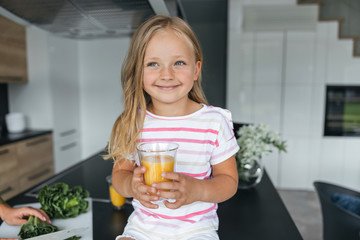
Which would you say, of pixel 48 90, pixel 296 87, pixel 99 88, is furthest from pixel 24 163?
pixel 296 87

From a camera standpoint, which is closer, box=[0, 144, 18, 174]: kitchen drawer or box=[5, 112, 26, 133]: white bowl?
box=[0, 144, 18, 174]: kitchen drawer

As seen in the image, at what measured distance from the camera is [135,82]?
2.80ft

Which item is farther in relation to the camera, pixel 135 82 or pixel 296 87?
pixel 296 87

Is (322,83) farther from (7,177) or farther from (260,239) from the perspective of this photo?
(7,177)

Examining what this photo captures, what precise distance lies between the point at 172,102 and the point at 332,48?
312cm

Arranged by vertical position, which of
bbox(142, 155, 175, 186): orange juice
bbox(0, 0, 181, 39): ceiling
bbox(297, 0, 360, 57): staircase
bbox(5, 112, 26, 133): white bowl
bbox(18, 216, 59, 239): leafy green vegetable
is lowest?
bbox(18, 216, 59, 239): leafy green vegetable

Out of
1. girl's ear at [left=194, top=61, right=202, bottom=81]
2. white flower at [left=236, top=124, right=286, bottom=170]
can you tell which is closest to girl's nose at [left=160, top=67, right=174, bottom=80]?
girl's ear at [left=194, top=61, right=202, bottom=81]

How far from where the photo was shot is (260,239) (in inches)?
32.9

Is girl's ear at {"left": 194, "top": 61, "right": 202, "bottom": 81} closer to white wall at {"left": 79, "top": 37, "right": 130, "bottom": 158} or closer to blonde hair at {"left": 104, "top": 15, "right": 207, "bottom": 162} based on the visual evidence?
blonde hair at {"left": 104, "top": 15, "right": 207, "bottom": 162}

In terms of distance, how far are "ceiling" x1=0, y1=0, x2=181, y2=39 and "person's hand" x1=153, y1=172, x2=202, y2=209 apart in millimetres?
600

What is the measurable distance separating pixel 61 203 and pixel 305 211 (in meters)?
→ 2.72

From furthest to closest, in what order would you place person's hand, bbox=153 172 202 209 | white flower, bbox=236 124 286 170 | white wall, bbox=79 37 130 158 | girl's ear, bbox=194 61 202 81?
white wall, bbox=79 37 130 158, white flower, bbox=236 124 286 170, girl's ear, bbox=194 61 202 81, person's hand, bbox=153 172 202 209

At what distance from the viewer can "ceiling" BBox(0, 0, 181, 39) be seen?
2.90 ft

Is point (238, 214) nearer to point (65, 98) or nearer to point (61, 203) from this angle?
point (61, 203)
